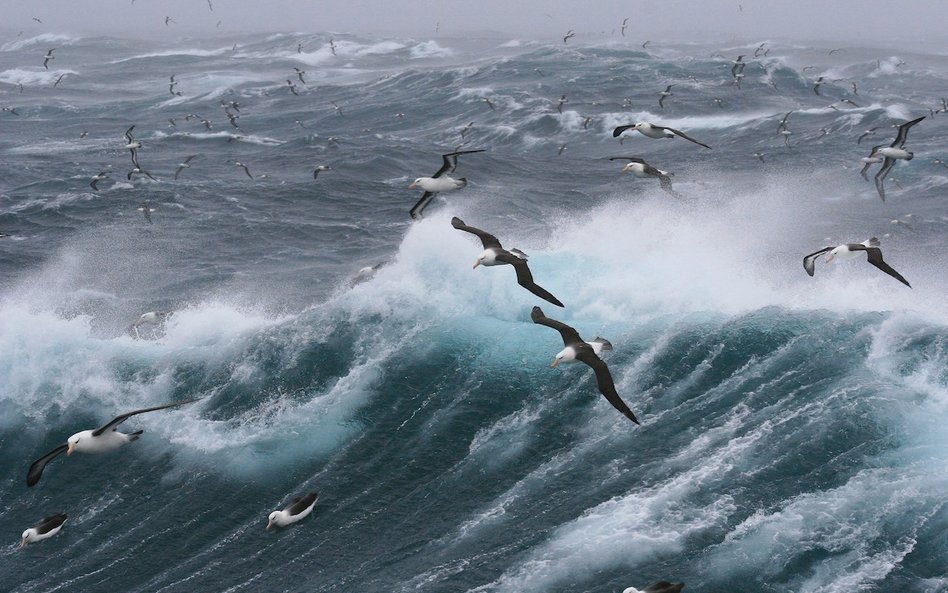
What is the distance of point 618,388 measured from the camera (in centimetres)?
2317

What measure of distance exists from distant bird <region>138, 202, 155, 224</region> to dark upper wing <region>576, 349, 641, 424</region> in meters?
25.6

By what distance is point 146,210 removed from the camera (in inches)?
1540

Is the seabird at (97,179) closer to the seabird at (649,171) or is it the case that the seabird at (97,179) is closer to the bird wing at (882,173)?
the seabird at (649,171)

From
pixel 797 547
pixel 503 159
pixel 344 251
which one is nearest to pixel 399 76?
pixel 503 159

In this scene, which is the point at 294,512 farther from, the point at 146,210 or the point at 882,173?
the point at 146,210

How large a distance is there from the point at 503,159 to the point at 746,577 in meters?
34.9

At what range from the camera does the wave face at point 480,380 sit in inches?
714

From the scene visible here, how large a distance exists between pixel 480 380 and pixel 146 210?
2018 cm

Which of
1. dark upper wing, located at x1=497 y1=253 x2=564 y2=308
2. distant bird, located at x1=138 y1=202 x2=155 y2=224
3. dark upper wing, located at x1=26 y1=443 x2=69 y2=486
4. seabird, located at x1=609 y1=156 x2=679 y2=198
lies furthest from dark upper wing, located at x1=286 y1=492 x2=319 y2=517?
distant bird, located at x1=138 y1=202 x2=155 y2=224

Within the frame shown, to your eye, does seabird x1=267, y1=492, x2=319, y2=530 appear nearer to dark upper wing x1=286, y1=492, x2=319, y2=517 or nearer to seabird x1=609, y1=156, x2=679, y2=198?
dark upper wing x1=286, y1=492, x2=319, y2=517

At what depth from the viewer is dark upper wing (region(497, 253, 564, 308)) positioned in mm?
18484

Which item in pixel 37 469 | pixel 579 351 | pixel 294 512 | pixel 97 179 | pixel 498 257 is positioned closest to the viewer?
pixel 37 469

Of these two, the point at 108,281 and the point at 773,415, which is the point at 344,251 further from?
the point at 773,415

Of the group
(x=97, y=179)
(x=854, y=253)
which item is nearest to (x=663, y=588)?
(x=854, y=253)
